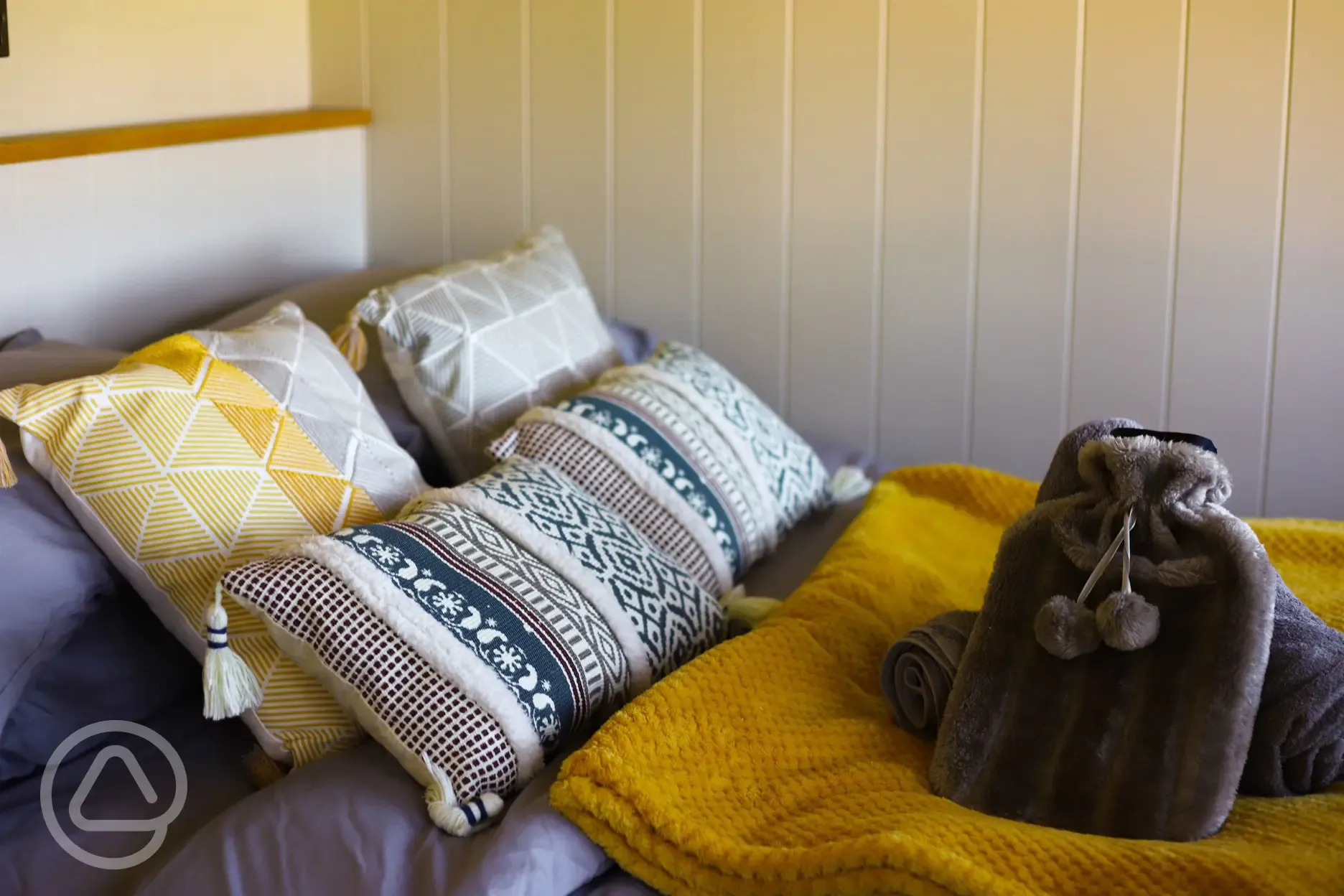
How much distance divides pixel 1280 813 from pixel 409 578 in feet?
2.33

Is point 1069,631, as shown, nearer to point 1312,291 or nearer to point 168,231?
point 1312,291

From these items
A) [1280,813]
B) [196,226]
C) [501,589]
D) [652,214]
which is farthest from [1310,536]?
[196,226]

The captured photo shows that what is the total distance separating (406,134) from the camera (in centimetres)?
229

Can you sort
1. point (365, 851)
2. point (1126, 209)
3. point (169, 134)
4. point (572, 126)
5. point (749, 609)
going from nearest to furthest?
point (365, 851) < point (749, 609) < point (169, 134) < point (1126, 209) < point (572, 126)

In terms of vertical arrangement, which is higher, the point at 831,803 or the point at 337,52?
the point at 337,52

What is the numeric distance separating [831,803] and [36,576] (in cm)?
68

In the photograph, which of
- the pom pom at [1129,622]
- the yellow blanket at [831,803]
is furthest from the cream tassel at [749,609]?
the pom pom at [1129,622]

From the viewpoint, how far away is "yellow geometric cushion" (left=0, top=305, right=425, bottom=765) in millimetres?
1191

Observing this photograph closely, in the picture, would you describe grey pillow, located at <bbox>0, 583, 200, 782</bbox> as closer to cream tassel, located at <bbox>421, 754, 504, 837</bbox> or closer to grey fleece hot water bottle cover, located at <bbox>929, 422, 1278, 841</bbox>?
cream tassel, located at <bbox>421, 754, 504, 837</bbox>

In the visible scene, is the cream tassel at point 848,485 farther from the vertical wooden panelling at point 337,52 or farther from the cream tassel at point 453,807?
the vertical wooden panelling at point 337,52

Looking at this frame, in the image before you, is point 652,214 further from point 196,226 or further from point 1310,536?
point 1310,536

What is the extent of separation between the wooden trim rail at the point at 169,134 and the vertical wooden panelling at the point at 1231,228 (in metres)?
1.28

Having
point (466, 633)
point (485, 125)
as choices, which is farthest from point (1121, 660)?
point (485, 125)

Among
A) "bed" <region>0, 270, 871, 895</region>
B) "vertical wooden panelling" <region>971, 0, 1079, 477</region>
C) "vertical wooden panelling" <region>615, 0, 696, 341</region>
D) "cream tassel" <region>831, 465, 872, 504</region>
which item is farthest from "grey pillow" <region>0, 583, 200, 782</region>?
"vertical wooden panelling" <region>971, 0, 1079, 477</region>
